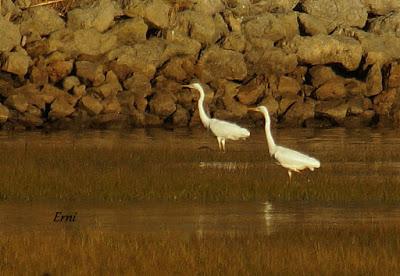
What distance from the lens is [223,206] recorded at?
1806 centimetres

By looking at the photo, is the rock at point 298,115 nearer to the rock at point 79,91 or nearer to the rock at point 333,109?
the rock at point 333,109

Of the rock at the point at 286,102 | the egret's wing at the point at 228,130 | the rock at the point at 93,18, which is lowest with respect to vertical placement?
the rock at the point at 286,102

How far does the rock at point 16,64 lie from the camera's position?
3978cm

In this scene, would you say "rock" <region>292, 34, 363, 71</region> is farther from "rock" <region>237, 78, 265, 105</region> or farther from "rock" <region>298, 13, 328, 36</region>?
"rock" <region>237, 78, 265, 105</region>

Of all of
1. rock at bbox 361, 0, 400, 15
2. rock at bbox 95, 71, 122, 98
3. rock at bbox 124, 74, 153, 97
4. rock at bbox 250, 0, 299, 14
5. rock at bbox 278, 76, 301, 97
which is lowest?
rock at bbox 278, 76, 301, 97

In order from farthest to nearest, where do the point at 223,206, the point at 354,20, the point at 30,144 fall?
the point at 354,20 → the point at 30,144 → the point at 223,206

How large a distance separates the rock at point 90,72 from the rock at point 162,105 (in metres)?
1.86

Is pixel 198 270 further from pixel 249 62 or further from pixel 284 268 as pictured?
pixel 249 62

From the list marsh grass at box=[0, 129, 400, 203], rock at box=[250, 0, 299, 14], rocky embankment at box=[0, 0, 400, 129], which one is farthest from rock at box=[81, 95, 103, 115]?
rock at box=[250, 0, 299, 14]

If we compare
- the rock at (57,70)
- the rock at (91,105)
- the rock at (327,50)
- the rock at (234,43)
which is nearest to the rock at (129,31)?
the rock at (234,43)

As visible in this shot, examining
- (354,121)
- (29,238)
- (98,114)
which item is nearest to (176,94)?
(98,114)

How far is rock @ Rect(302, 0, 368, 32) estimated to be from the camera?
4659 centimetres

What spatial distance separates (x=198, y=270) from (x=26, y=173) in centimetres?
892

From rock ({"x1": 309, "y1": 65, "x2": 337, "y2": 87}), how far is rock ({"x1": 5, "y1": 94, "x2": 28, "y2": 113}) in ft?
32.6
